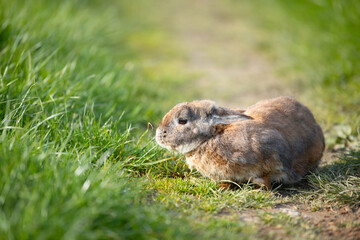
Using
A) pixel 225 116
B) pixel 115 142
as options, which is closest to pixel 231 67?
pixel 225 116

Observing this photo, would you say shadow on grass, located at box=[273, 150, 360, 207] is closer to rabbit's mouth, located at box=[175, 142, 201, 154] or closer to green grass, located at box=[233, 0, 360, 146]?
green grass, located at box=[233, 0, 360, 146]

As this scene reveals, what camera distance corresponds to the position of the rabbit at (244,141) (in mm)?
3381

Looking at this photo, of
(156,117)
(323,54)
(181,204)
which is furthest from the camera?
(323,54)

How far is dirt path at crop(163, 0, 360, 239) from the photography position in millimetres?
3094

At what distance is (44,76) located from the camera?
14.0ft

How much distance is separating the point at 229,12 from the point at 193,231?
35.7 ft

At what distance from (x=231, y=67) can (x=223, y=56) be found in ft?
2.39

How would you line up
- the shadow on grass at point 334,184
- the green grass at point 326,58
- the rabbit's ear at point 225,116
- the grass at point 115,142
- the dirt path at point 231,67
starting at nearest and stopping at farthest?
the grass at point 115,142
the dirt path at point 231,67
the shadow on grass at point 334,184
the rabbit's ear at point 225,116
the green grass at point 326,58

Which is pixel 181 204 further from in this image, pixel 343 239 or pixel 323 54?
pixel 323 54

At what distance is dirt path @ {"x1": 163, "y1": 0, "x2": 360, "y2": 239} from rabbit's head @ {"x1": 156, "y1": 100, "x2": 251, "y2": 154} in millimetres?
849

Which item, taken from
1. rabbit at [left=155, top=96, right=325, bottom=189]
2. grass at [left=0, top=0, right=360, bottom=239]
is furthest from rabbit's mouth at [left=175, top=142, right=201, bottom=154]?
grass at [left=0, top=0, right=360, bottom=239]

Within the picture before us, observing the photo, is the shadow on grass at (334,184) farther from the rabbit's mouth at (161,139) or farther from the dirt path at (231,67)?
the rabbit's mouth at (161,139)

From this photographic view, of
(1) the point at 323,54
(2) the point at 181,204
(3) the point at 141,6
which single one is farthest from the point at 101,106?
(3) the point at 141,6

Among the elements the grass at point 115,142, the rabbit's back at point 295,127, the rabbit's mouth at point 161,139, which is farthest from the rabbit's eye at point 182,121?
the rabbit's back at point 295,127
